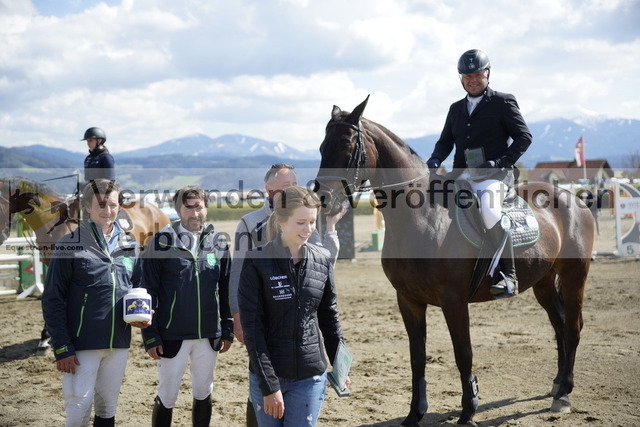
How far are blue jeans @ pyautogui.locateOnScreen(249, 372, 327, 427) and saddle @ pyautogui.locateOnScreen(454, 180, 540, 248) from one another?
228 cm

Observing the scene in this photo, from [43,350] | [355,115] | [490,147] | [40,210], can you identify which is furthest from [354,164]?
[40,210]

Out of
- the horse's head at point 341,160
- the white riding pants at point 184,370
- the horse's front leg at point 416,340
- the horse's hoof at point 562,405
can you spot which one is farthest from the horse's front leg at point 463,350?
the white riding pants at point 184,370

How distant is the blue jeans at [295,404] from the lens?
2766 mm

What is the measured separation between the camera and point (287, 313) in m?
2.78

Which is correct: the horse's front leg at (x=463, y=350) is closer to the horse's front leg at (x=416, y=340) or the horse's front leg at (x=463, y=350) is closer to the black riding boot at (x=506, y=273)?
the horse's front leg at (x=416, y=340)

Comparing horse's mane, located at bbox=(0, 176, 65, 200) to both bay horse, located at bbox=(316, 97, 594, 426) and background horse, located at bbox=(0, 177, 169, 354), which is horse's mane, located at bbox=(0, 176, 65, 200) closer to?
background horse, located at bbox=(0, 177, 169, 354)

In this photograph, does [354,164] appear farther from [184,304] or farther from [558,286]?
[558,286]

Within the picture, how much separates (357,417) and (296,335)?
2304mm

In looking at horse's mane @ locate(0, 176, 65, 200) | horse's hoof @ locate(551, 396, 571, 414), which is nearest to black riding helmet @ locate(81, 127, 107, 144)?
horse's mane @ locate(0, 176, 65, 200)

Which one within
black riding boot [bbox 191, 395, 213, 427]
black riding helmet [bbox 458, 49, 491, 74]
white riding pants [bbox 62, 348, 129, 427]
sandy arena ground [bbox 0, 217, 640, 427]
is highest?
black riding helmet [bbox 458, 49, 491, 74]

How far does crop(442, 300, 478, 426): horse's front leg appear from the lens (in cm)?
448

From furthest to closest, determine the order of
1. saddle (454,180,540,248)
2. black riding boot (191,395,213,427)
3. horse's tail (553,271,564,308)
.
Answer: horse's tail (553,271,564,308) → saddle (454,180,540,248) → black riding boot (191,395,213,427)

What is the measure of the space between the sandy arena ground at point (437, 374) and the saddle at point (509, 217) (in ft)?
4.95

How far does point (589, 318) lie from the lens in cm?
816
